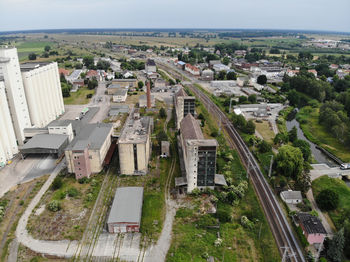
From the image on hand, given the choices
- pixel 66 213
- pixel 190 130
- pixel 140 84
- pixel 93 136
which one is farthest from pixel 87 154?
pixel 140 84

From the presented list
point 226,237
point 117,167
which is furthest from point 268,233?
point 117,167

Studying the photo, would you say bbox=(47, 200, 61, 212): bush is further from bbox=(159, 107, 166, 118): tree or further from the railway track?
bbox=(159, 107, 166, 118): tree

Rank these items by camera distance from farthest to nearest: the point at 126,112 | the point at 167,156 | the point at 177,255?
the point at 126,112
the point at 167,156
the point at 177,255

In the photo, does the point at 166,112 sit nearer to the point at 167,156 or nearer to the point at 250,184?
the point at 167,156

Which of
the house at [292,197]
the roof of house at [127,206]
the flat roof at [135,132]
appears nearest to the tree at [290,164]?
the house at [292,197]

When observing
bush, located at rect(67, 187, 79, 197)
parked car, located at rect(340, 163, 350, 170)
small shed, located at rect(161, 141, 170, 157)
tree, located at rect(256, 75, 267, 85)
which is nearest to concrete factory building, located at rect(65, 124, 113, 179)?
bush, located at rect(67, 187, 79, 197)

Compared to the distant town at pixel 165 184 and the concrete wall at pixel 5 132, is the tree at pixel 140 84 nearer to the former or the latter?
the distant town at pixel 165 184
